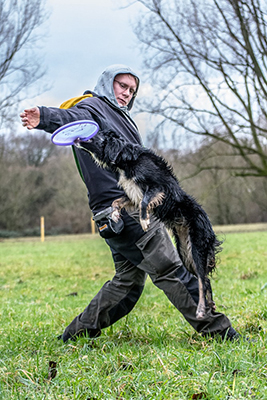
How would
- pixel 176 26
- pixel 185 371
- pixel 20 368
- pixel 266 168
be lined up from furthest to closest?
pixel 266 168 < pixel 176 26 < pixel 20 368 < pixel 185 371

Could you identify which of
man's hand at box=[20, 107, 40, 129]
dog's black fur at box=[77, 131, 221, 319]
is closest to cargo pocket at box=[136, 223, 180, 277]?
dog's black fur at box=[77, 131, 221, 319]

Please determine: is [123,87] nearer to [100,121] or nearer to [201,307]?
[100,121]

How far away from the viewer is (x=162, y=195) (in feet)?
10.4

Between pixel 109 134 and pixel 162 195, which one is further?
pixel 109 134

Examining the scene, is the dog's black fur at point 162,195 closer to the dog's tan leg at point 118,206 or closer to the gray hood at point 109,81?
the dog's tan leg at point 118,206

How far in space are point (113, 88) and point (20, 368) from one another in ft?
8.78

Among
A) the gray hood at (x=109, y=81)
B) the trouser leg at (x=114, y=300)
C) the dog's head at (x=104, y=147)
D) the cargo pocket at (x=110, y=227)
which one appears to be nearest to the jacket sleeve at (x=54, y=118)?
the dog's head at (x=104, y=147)

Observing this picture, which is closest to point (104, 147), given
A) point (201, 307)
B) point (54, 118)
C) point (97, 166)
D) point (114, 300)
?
point (97, 166)

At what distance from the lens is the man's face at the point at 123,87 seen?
3.91 meters

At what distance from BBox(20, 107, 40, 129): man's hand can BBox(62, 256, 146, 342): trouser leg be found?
4.93 feet

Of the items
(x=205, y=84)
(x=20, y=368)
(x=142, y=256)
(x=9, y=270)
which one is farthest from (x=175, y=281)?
(x=205, y=84)

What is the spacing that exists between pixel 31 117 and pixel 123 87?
139cm

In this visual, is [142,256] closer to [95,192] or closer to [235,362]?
[95,192]

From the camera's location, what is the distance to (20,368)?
2881 millimetres
